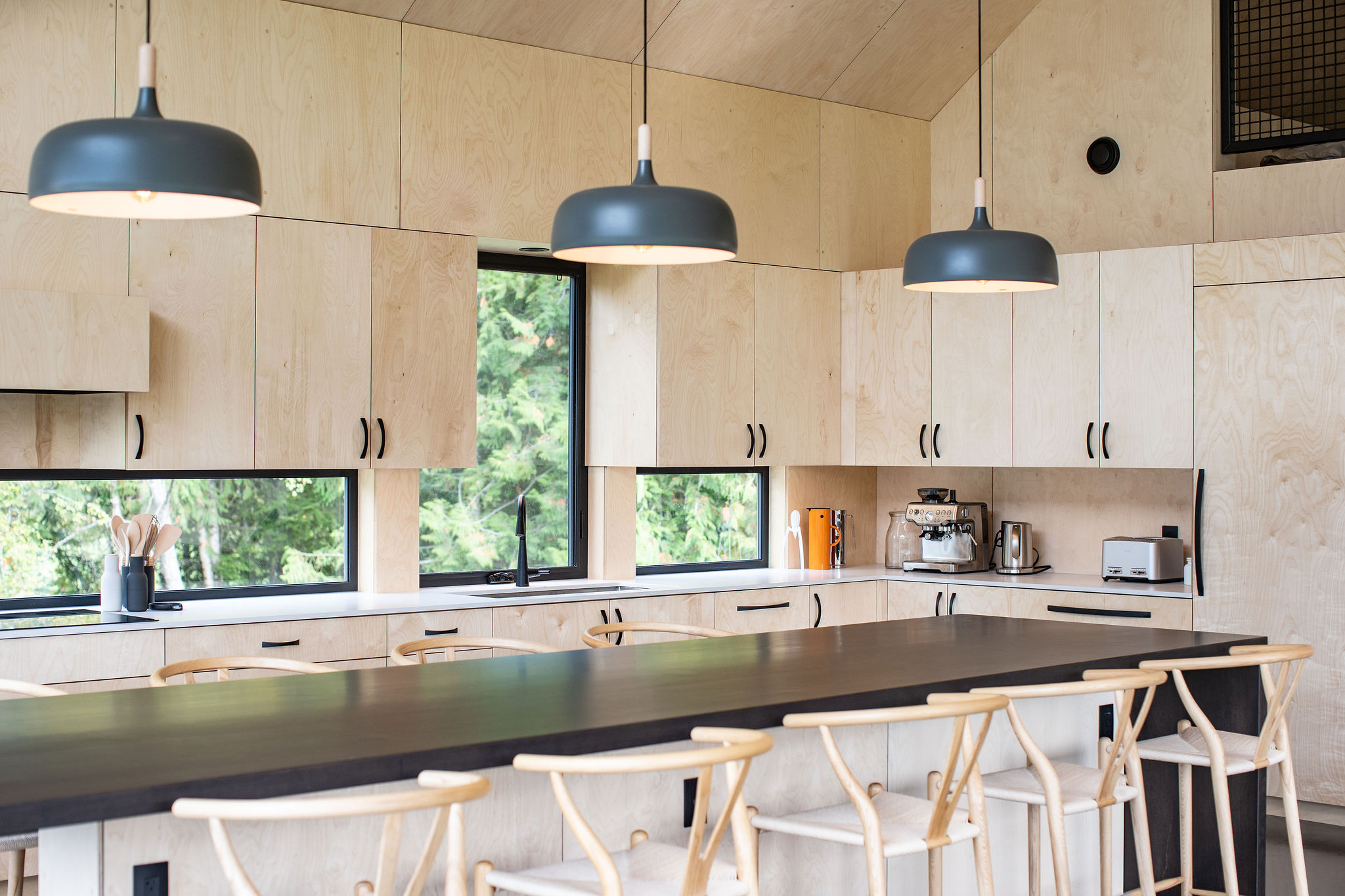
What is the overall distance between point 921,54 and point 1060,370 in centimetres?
163

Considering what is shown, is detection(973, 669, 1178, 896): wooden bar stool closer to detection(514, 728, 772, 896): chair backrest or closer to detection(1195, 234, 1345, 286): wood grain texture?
detection(514, 728, 772, 896): chair backrest

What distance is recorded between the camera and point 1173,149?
544 cm

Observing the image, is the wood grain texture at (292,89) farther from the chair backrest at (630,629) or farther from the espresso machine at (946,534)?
the espresso machine at (946,534)

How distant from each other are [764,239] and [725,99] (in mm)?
610

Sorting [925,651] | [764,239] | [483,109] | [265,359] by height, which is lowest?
[925,651]

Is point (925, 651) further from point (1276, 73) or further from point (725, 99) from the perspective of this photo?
point (1276, 73)

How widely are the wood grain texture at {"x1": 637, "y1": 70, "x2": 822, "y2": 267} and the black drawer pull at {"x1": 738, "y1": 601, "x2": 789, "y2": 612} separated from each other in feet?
4.69

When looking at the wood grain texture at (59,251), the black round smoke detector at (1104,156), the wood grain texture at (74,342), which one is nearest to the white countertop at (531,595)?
the wood grain texture at (74,342)

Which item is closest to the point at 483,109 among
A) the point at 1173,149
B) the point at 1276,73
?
the point at 1173,149

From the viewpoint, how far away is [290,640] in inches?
158

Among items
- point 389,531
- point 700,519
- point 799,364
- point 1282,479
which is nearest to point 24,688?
point 389,531

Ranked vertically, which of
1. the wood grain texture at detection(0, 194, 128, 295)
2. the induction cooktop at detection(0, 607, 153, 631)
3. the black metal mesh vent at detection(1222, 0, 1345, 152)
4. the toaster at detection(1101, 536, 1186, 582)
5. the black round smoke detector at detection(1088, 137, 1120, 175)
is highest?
the black metal mesh vent at detection(1222, 0, 1345, 152)

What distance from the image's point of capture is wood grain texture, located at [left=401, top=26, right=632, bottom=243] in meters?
4.64

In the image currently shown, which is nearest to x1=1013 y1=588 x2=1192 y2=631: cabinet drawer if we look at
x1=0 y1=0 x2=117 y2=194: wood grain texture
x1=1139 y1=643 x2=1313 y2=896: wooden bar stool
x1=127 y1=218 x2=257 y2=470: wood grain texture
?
x1=1139 y1=643 x2=1313 y2=896: wooden bar stool
